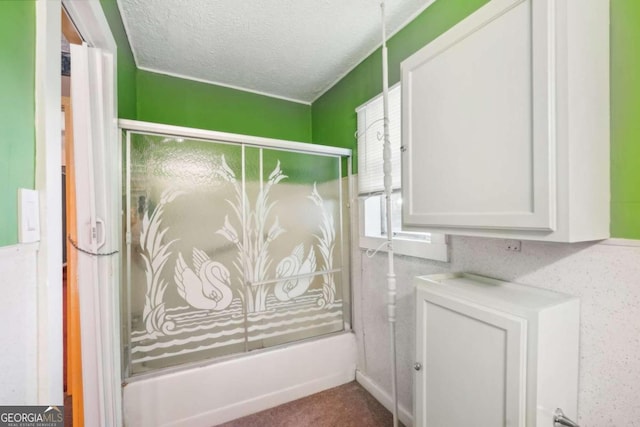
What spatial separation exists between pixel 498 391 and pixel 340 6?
1.87 metres

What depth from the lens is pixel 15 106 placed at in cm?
63

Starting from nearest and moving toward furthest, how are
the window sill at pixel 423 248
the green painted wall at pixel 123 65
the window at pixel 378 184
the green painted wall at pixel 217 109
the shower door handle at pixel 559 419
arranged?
the shower door handle at pixel 559 419, the green painted wall at pixel 123 65, the window sill at pixel 423 248, the window at pixel 378 184, the green painted wall at pixel 217 109

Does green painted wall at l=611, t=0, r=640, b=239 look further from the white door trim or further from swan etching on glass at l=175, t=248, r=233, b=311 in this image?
swan etching on glass at l=175, t=248, r=233, b=311

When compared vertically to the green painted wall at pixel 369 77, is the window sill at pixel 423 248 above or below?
below

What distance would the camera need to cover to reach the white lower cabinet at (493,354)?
790mm

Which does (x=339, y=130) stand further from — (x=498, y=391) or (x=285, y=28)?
Result: (x=498, y=391)

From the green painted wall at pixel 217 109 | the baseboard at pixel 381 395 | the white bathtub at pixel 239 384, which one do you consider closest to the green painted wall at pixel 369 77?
the green painted wall at pixel 217 109

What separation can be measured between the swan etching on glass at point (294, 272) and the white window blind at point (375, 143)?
66cm

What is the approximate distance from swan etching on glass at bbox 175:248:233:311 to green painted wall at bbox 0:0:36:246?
1061 millimetres

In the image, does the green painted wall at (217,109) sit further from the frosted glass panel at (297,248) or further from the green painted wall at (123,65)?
the frosted glass panel at (297,248)

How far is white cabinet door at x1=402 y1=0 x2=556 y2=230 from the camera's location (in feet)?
2.47

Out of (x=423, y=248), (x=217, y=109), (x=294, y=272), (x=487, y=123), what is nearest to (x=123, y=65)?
(x=217, y=109)

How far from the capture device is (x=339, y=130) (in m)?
2.31

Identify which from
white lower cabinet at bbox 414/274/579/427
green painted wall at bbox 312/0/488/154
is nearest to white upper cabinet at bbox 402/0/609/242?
white lower cabinet at bbox 414/274/579/427
